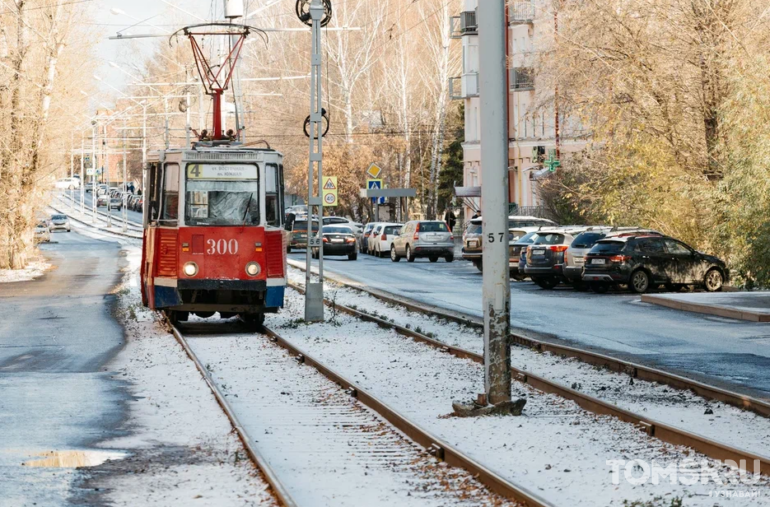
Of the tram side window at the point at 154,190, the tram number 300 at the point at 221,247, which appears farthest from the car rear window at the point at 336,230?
the tram number 300 at the point at 221,247

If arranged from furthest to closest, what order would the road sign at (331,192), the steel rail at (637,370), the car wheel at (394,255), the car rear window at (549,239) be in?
the car wheel at (394,255) → the road sign at (331,192) → the car rear window at (549,239) → the steel rail at (637,370)

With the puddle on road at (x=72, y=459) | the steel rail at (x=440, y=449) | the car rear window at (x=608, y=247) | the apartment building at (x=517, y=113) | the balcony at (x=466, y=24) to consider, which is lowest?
the puddle on road at (x=72, y=459)

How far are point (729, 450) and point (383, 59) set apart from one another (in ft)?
235

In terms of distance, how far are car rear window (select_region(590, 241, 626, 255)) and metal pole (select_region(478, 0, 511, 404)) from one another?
19150 millimetres

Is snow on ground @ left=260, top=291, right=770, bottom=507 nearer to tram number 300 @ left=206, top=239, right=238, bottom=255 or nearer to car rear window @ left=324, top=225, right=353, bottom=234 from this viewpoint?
tram number 300 @ left=206, top=239, right=238, bottom=255

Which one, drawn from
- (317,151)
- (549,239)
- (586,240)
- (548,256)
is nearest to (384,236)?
(549,239)

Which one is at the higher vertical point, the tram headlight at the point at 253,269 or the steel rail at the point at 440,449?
the tram headlight at the point at 253,269

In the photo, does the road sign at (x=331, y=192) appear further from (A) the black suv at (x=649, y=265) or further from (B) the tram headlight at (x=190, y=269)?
(B) the tram headlight at (x=190, y=269)

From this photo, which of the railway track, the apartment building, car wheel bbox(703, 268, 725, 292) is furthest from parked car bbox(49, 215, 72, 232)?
the railway track

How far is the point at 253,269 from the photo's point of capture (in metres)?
21.1

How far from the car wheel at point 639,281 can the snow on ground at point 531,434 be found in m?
14.1

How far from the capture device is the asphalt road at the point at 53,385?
9312 millimetres

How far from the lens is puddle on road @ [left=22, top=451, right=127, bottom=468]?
384 inches

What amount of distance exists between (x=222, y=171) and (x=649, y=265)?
14.0 m
